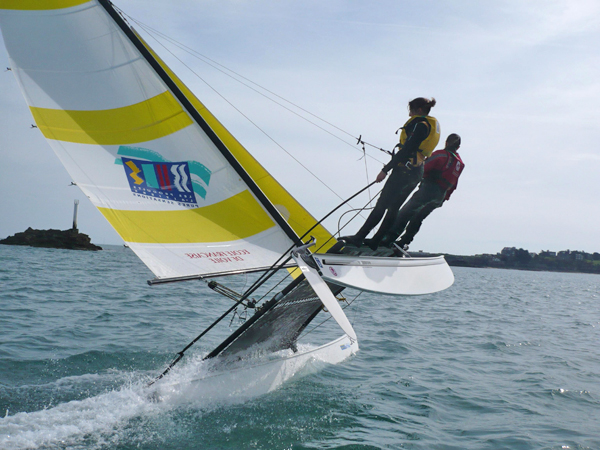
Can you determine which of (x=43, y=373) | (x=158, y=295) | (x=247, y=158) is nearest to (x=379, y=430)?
(x=247, y=158)

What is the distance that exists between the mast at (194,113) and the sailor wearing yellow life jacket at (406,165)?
92 centimetres

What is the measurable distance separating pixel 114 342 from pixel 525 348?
8.48 meters

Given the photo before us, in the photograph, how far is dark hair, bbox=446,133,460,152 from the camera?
18.7 ft

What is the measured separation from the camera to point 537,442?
15.5ft

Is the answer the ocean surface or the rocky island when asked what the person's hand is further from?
the rocky island

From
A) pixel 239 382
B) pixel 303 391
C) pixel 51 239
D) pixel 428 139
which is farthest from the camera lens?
pixel 51 239

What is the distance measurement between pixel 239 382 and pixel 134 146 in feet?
10.4

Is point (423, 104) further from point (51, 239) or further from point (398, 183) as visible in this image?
point (51, 239)

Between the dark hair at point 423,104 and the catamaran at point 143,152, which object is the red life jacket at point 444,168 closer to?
the dark hair at point 423,104

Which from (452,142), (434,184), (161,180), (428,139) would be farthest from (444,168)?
(161,180)

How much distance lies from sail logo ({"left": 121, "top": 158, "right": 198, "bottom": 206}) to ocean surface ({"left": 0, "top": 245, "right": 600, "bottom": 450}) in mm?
2189

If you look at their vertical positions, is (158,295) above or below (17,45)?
below

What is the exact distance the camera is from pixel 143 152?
17.1 ft

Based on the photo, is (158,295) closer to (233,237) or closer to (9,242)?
(233,237)
